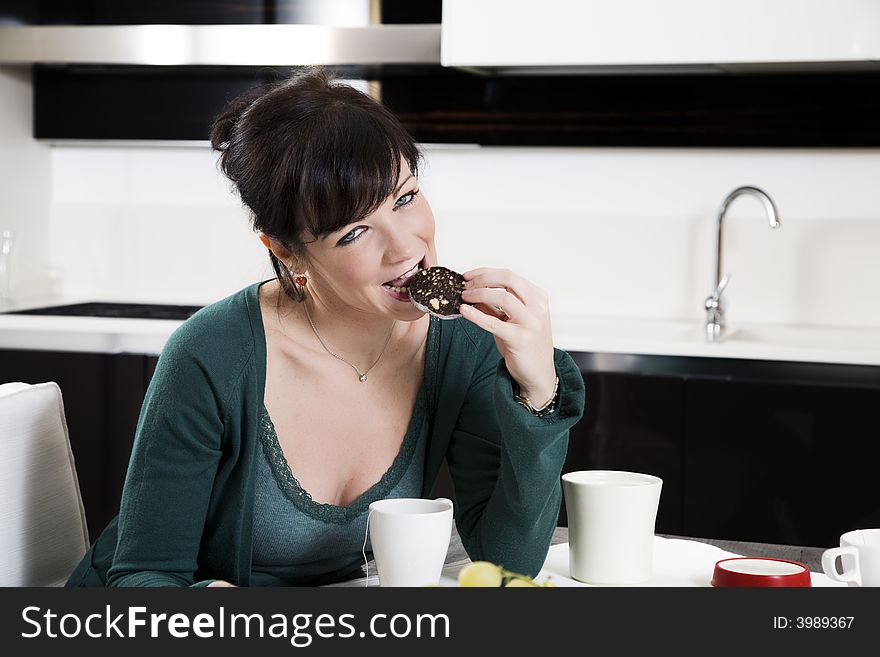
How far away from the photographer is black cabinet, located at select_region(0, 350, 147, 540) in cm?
287

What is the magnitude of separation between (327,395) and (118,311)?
195 cm

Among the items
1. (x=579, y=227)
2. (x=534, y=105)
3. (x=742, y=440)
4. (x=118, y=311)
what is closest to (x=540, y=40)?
(x=534, y=105)

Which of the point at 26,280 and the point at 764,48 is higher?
the point at 764,48

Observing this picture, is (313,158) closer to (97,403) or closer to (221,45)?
(97,403)

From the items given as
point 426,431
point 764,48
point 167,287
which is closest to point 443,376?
point 426,431

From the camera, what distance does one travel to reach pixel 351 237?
130cm

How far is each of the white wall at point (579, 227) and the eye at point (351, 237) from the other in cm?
200

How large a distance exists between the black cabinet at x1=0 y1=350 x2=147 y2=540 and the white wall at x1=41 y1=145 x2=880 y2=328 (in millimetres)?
600

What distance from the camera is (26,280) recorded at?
3.49 metres

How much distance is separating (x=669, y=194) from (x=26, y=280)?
76.1 inches

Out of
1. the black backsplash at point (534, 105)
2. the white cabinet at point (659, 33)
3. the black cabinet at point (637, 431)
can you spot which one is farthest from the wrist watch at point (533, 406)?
the black backsplash at point (534, 105)

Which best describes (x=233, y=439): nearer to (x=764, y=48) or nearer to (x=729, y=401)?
(x=729, y=401)

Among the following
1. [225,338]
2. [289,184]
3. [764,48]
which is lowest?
[225,338]

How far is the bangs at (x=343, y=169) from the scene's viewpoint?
1.27m
